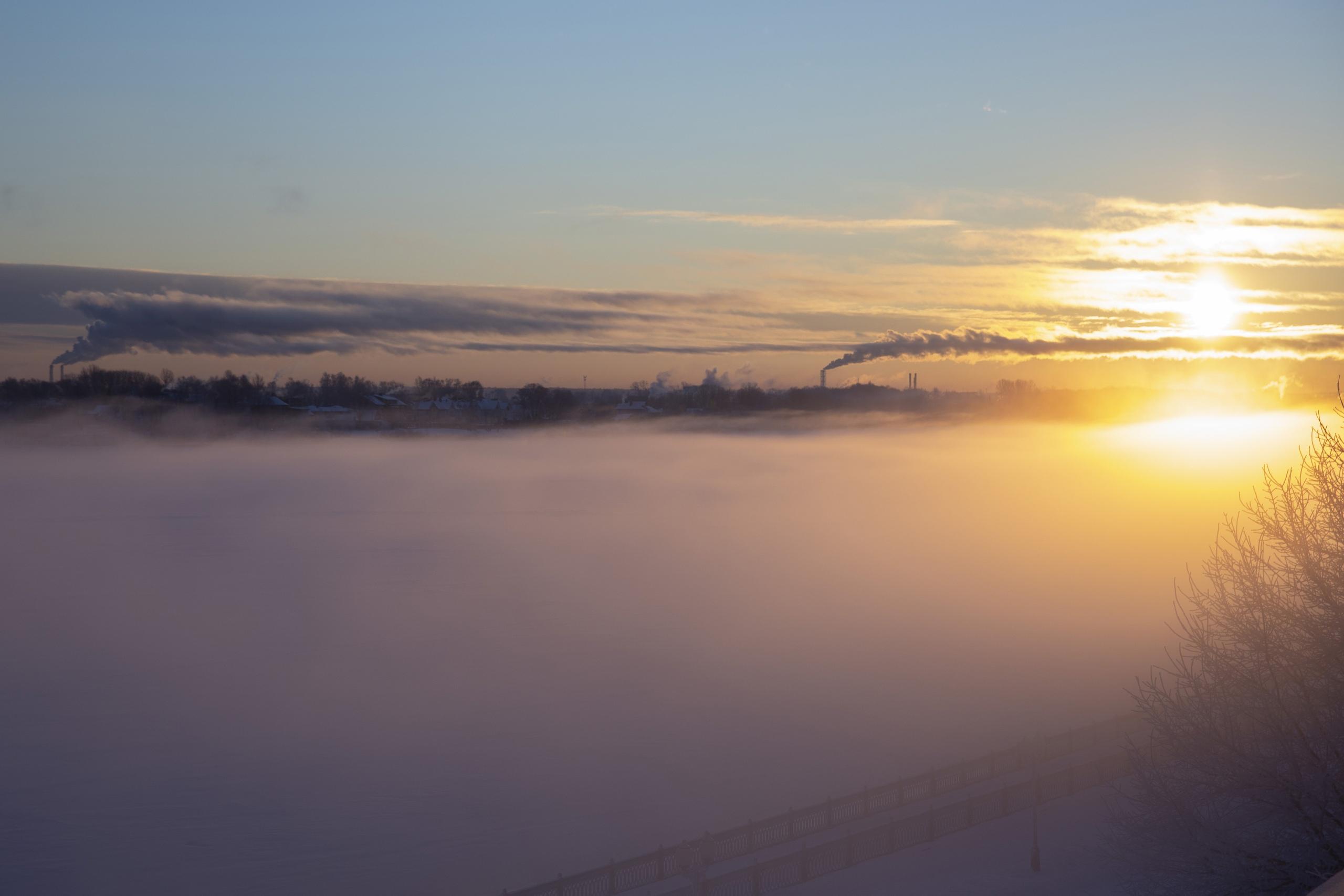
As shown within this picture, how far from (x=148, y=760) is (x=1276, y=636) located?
19.3m

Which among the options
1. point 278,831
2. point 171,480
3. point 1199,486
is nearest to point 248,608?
point 278,831

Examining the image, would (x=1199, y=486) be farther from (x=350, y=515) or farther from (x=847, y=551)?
(x=350, y=515)

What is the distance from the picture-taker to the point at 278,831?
16141 millimetres

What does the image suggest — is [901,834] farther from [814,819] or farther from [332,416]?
[332,416]

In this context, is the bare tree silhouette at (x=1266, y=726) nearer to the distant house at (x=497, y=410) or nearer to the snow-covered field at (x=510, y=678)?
the snow-covered field at (x=510, y=678)

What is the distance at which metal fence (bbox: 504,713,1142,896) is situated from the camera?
1158cm

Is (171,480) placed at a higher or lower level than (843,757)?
lower

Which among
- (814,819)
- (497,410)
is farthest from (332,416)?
(814,819)

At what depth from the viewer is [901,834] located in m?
12.8

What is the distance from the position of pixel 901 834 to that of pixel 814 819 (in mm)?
1355

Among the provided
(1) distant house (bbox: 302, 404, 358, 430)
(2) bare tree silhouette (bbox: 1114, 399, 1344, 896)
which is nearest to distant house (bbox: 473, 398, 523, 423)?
(1) distant house (bbox: 302, 404, 358, 430)

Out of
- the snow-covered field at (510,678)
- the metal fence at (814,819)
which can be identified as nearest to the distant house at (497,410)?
the snow-covered field at (510,678)

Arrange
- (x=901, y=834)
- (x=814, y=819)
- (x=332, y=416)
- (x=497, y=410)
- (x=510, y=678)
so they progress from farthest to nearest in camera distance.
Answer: (x=332, y=416)
(x=497, y=410)
(x=510, y=678)
(x=814, y=819)
(x=901, y=834)

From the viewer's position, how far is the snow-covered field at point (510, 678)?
609 inches
